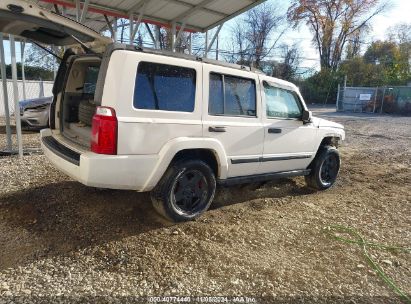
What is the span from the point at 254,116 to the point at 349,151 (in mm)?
6157

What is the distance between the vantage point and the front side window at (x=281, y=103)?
4.75 metres

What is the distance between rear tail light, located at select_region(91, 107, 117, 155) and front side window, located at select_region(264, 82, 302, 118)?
2279 mm

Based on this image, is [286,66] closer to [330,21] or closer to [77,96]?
[330,21]

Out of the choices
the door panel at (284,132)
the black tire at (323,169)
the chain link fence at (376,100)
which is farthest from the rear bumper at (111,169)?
the chain link fence at (376,100)

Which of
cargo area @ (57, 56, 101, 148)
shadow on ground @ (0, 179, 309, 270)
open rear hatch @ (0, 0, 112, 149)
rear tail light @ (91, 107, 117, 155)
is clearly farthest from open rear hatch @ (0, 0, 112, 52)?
shadow on ground @ (0, 179, 309, 270)

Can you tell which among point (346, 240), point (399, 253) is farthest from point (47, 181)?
point (399, 253)

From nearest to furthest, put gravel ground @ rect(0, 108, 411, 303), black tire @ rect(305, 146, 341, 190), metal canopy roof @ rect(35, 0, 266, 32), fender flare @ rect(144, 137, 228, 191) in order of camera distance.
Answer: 1. gravel ground @ rect(0, 108, 411, 303)
2. fender flare @ rect(144, 137, 228, 191)
3. black tire @ rect(305, 146, 341, 190)
4. metal canopy roof @ rect(35, 0, 266, 32)

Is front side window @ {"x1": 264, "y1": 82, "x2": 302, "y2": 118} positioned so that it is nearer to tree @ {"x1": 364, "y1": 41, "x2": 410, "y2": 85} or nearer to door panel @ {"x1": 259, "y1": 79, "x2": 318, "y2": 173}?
door panel @ {"x1": 259, "y1": 79, "x2": 318, "y2": 173}

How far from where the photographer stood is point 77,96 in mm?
4559

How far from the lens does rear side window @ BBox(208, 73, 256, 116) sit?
4109mm

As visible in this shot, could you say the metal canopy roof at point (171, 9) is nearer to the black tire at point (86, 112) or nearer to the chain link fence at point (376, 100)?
the black tire at point (86, 112)

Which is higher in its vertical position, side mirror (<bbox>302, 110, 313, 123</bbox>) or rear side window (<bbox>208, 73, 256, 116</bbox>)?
rear side window (<bbox>208, 73, 256, 116</bbox>)

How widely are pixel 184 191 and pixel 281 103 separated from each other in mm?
2025

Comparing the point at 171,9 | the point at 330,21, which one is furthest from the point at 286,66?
the point at 171,9
